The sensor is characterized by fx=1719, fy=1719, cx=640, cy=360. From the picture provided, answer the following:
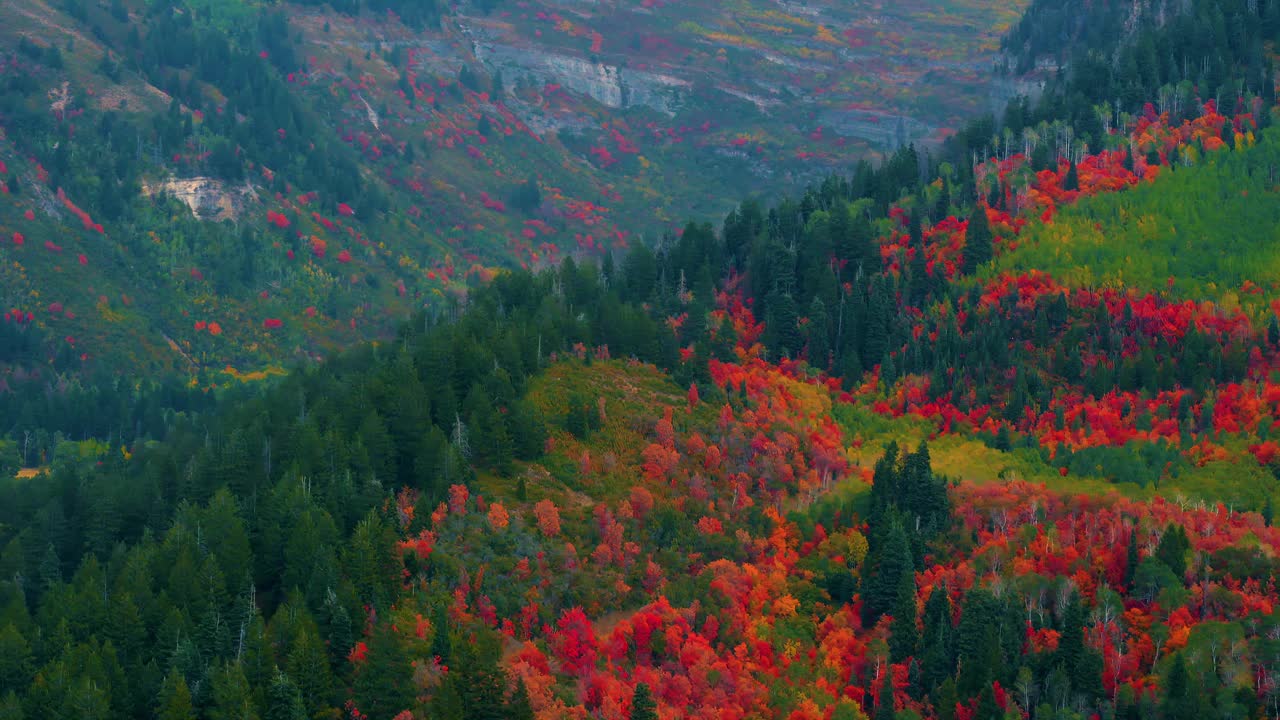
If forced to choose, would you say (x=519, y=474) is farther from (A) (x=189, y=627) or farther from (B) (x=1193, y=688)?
(B) (x=1193, y=688)

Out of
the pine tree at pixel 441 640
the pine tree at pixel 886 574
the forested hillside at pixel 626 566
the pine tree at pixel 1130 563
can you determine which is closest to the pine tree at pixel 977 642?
the forested hillside at pixel 626 566

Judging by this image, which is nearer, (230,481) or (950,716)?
(950,716)

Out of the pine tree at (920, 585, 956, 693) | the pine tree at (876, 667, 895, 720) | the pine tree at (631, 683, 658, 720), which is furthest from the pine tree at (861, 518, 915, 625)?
the pine tree at (631, 683, 658, 720)

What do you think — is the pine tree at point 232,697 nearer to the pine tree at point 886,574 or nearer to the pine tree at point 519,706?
the pine tree at point 519,706

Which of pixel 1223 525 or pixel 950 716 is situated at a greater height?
pixel 1223 525

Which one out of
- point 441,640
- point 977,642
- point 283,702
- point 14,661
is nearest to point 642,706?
point 441,640

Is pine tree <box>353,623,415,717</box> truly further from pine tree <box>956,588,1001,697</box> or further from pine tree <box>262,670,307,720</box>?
pine tree <box>956,588,1001,697</box>

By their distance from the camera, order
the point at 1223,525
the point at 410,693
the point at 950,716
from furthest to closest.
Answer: the point at 1223,525, the point at 950,716, the point at 410,693

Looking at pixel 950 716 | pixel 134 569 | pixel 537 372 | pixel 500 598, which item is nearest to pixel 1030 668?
pixel 950 716

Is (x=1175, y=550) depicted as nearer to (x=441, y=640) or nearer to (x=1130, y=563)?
(x=1130, y=563)
